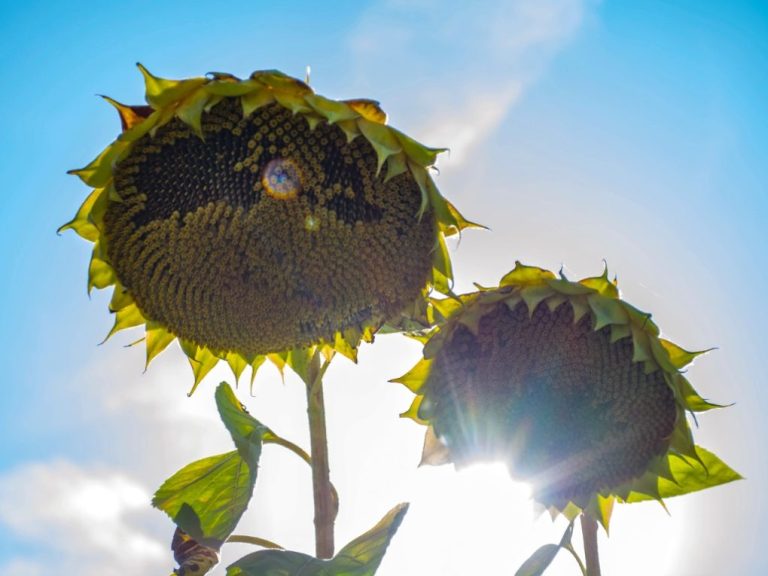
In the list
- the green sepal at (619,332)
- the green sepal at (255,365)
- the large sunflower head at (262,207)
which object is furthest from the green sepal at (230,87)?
the green sepal at (619,332)

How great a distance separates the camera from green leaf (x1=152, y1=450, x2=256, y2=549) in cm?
283

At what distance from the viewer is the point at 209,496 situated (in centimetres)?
308

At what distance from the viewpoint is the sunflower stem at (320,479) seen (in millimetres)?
2857

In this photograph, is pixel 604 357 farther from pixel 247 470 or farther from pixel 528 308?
pixel 247 470

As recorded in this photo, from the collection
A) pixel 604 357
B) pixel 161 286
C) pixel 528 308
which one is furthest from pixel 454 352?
pixel 161 286

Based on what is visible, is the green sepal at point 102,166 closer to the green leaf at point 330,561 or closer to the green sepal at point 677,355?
the green leaf at point 330,561

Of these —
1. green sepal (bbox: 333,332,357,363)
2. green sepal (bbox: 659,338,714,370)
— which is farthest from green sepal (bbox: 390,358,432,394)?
green sepal (bbox: 659,338,714,370)

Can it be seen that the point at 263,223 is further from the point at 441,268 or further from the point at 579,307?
the point at 579,307

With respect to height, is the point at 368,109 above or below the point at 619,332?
above

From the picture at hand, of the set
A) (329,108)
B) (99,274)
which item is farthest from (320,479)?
(329,108)

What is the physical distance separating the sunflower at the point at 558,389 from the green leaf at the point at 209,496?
2.17ft

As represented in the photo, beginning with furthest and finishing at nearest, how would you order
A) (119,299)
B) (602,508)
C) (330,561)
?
(602,508), (119,299), (330,561)

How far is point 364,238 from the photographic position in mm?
2873

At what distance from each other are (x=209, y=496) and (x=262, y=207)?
0.96m
